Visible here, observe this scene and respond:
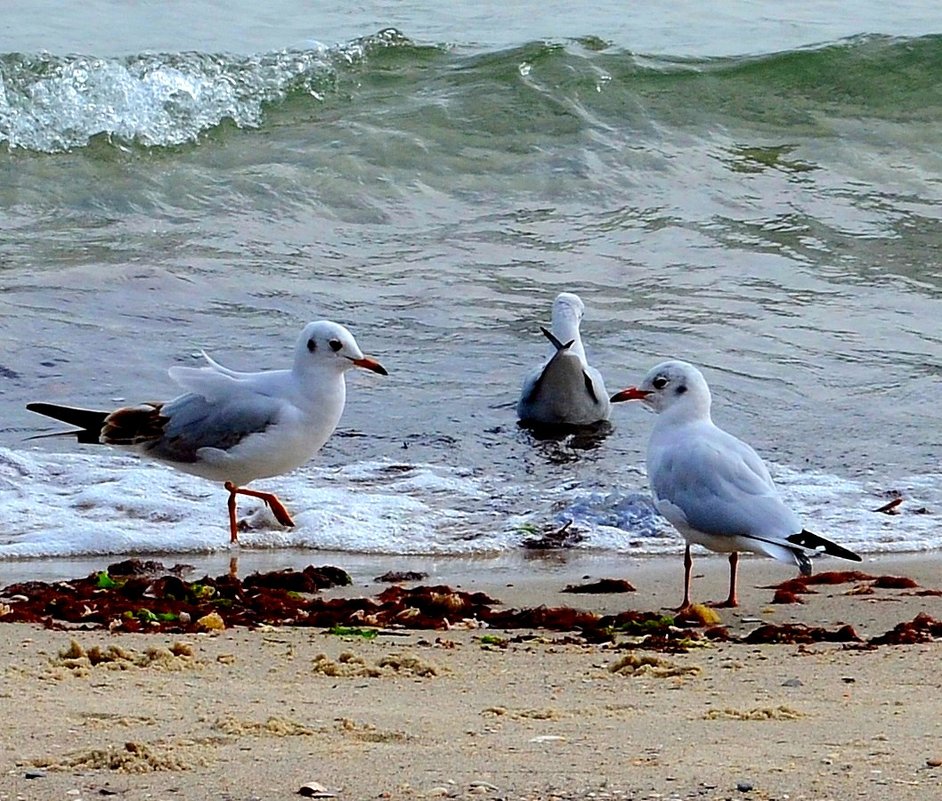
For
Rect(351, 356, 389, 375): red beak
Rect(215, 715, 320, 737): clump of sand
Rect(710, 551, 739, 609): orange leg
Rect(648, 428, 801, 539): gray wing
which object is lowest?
Rect(710, 551, 739, 609): orange leg

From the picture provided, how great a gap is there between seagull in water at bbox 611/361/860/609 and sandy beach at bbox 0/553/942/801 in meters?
0.24

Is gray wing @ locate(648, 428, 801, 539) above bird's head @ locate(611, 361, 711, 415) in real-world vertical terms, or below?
below

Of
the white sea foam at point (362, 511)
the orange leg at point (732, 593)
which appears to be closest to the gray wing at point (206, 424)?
the white sea foam at point (362, 511)

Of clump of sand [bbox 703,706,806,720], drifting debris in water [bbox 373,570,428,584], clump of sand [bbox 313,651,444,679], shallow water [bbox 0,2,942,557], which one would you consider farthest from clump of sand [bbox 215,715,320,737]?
shallow water [bbox 0,2,942,557]

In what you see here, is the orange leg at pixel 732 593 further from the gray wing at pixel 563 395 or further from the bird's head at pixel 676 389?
the gray wing at pixel 563 395

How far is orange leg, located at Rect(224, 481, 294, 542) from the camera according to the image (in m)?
6.36

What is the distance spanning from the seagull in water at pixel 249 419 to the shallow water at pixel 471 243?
0.27 meters

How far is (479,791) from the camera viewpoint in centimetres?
301

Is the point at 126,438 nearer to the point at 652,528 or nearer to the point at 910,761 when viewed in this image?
the point at 652,528

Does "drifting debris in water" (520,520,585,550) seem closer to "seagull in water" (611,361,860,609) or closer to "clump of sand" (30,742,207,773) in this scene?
"seagull in water" (611,361,860,609)

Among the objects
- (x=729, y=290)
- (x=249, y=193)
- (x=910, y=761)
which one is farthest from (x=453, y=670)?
(x=249, y=193)

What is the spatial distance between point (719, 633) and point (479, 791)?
199 centimetres

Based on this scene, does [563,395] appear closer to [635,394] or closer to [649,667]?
[635,394]

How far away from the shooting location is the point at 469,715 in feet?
12.1
